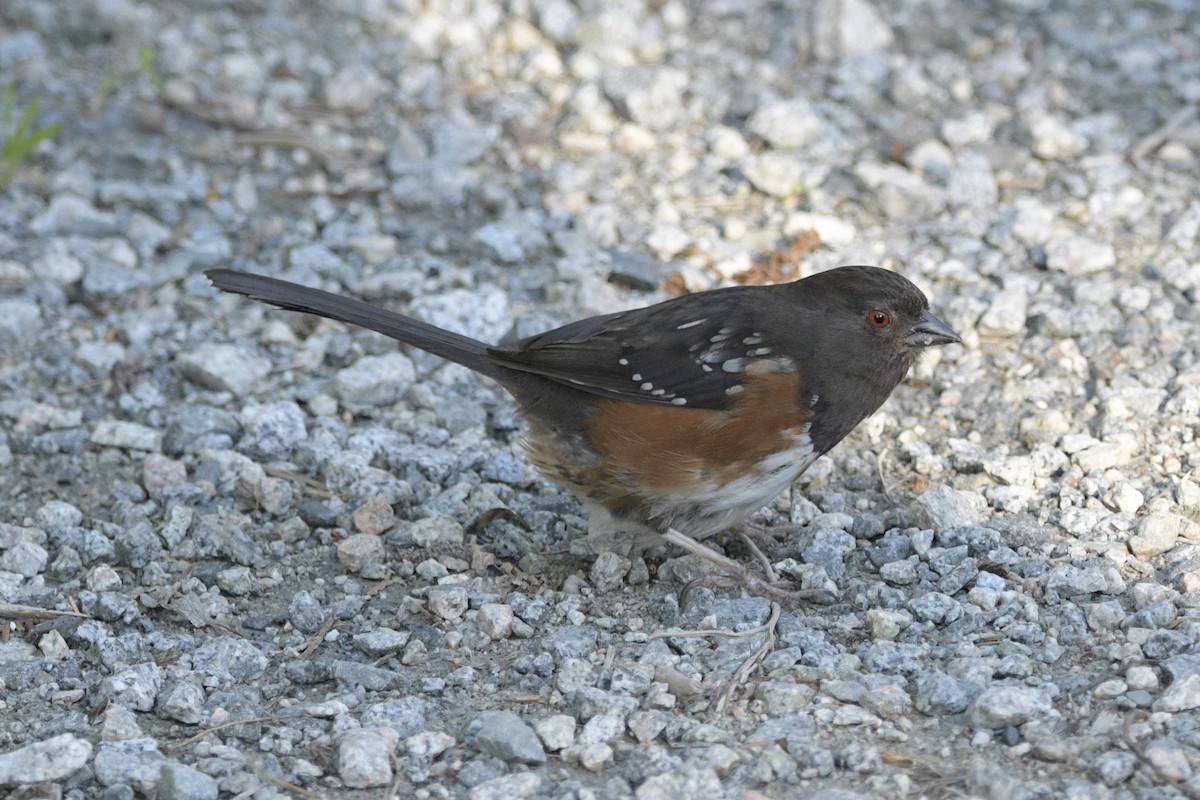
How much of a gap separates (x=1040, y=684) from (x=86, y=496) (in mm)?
2772

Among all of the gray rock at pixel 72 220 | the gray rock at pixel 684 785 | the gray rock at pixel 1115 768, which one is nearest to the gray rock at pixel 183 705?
the gray rock at pixel 684 785

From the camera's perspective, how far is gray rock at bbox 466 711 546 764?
301 cm

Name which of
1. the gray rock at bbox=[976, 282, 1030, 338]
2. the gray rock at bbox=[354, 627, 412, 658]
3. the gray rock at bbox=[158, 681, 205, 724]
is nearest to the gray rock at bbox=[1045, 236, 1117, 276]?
the gray rock at bbox=[976, 282, 1030, 338]

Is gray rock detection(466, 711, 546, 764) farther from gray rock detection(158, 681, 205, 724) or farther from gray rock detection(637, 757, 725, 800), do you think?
gray rock detection(158, 681, 205, 724)

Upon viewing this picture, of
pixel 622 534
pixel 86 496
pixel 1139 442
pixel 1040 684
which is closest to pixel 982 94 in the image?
pixel 1139 442

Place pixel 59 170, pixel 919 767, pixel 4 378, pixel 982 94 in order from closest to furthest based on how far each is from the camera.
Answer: pixel 919 767 < pixel 4 378 < pixel 59 170 < pixel 982 94

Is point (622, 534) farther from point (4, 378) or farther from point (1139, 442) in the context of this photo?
point (4, 378)

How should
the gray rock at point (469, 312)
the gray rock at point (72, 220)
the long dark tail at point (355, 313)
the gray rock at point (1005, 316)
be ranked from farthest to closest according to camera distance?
the gray rock at point (72, 220), the gray rock at point (469, 312), the gray rock at point (1005, 316), the long dark tail at point (355, 313)

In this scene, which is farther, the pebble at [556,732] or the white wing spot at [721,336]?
the white wing spot at [721,336]

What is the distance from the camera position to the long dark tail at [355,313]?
13.1ft

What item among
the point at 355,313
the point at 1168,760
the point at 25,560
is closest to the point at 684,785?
the point at 1168,760

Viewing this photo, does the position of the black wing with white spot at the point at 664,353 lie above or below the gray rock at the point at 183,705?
above

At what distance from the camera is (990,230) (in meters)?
5.43

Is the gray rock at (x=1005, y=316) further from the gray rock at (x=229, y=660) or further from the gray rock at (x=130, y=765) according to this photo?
the gray rock at (x=130, y=765)
